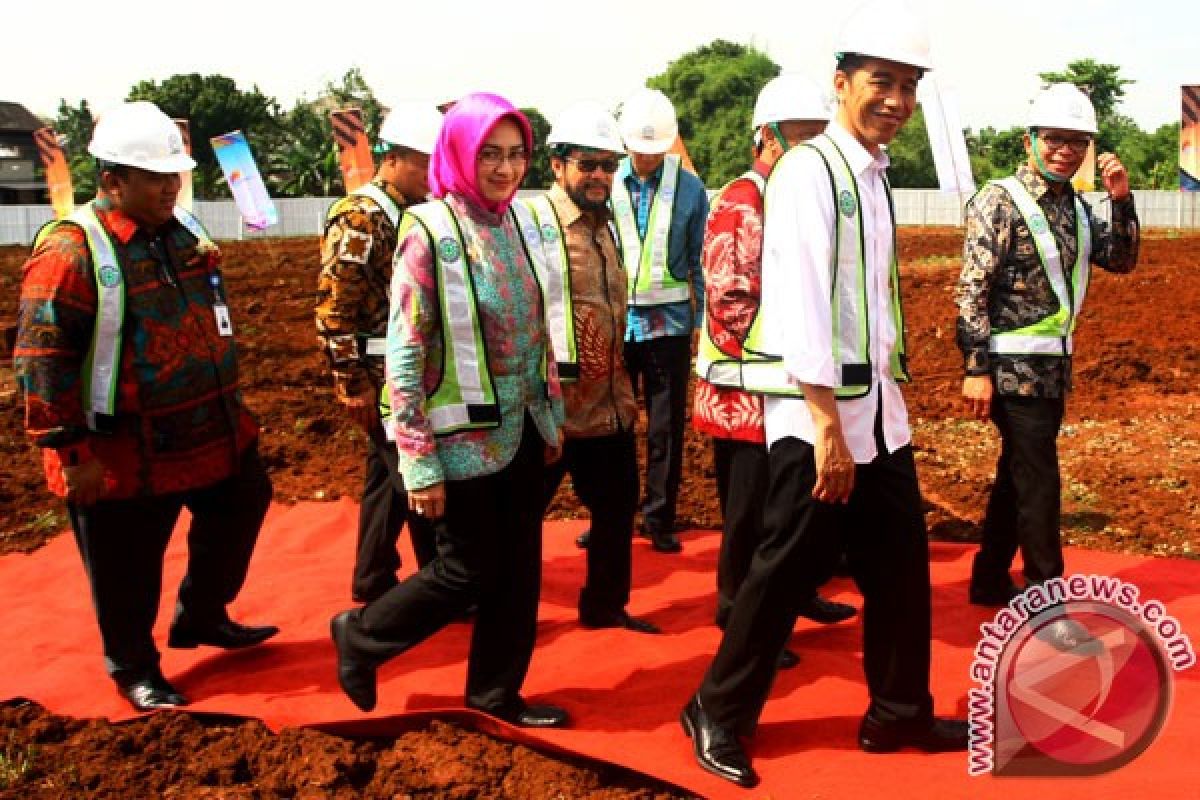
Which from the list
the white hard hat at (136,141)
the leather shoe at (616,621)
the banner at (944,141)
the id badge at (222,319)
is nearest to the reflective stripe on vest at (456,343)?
the white hard hat at (136,141)

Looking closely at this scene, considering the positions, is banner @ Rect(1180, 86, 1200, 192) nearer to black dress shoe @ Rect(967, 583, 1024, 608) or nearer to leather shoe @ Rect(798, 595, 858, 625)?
black dress shoe @ Rect(967, 583, 1024, 608)

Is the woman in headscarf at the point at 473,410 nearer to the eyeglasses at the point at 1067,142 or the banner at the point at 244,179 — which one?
the eyeglasses at the point at 1067,142

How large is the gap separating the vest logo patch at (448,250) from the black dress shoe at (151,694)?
1.70m

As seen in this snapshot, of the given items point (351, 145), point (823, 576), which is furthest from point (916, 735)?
point (351, 145)

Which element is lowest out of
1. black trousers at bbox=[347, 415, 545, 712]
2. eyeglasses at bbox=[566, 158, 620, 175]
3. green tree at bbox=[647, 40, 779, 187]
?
black trousers at bbox=[347, 415, 545, 712]

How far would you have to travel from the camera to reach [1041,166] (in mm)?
4445

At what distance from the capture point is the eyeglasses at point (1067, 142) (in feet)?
14.4

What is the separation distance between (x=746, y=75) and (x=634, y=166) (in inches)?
2135

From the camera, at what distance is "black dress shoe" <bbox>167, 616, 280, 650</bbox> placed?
4.33 m

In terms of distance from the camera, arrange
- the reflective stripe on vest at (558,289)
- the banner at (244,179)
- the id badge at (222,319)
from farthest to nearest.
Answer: the banner at (244,179), the reflective stripe on vest at (558,289), the id badge at (222,319)

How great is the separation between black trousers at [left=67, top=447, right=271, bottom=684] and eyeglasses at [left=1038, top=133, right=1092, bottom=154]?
3.02 m

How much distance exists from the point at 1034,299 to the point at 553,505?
2.93 metres

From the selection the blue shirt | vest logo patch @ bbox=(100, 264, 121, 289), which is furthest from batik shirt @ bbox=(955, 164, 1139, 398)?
vest logo patch @ bbox=(100, 264, 121, 289)

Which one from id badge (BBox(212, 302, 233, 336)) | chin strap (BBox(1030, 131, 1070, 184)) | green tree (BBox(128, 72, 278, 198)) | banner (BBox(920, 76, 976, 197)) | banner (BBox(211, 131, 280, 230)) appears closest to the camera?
id badge (BBox(212, 302, 233, 336))
